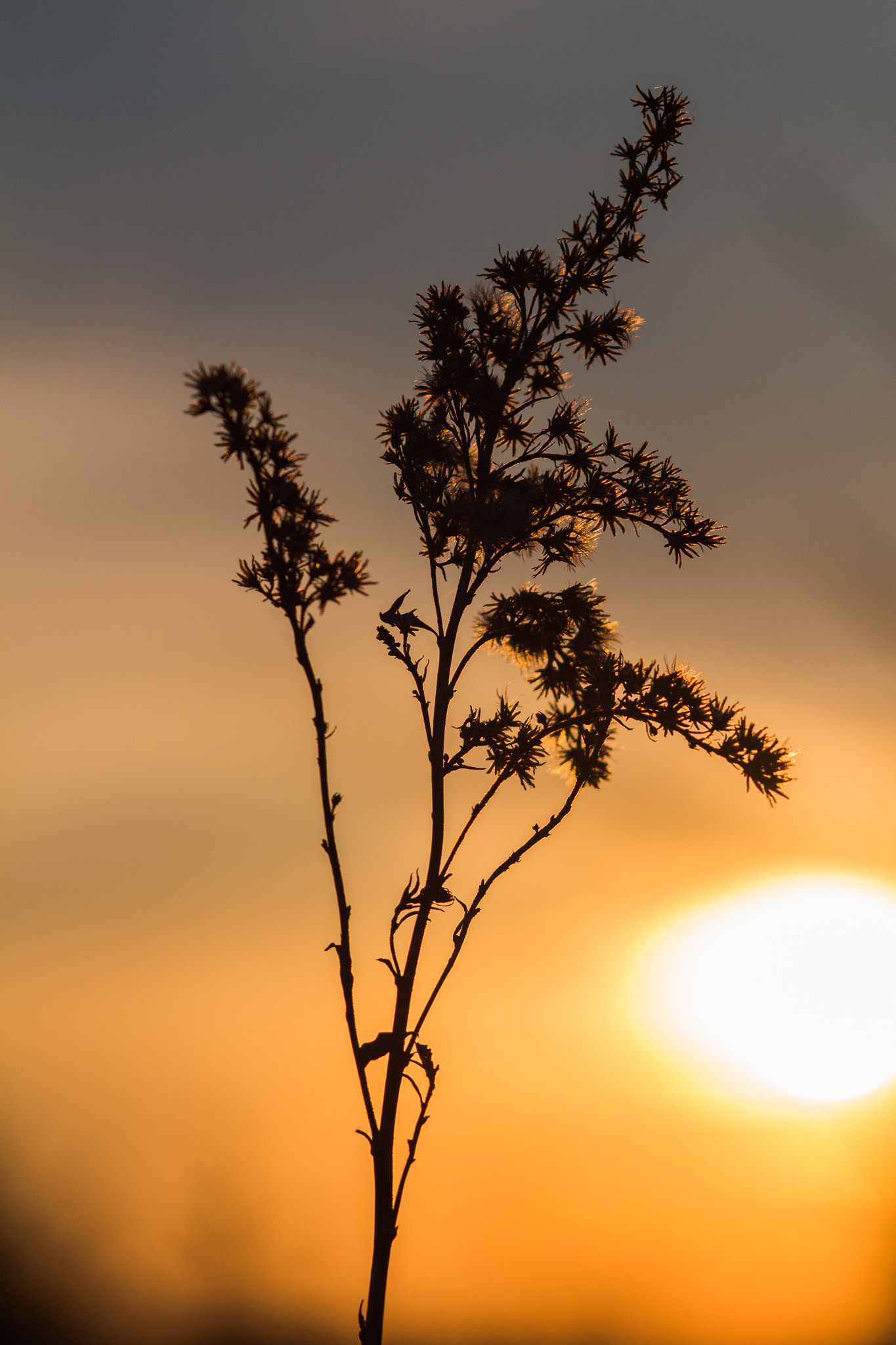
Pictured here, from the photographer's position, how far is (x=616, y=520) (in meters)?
6.94

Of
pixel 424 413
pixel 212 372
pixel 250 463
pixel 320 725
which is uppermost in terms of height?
pixel 424 413

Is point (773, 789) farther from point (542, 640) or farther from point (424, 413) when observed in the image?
point (424, 413)

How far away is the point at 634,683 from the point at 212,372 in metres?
3.95

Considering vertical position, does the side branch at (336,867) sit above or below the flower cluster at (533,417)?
below

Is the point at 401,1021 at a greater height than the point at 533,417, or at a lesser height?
lesser

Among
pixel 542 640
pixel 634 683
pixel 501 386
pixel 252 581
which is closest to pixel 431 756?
pixel 542 640

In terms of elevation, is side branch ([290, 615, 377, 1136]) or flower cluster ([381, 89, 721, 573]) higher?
flower cluster ([381, 89, 721, 573])

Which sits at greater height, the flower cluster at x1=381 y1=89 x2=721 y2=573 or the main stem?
the flower cluster at x1=381 y1=89 x2=721 y2=573

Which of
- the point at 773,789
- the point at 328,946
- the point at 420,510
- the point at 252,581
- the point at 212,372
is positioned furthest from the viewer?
the point at 420,510

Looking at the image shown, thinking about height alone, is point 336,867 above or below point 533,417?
below

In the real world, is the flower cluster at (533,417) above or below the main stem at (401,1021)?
above

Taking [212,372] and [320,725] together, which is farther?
[320,725]

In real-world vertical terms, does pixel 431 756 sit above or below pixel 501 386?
below

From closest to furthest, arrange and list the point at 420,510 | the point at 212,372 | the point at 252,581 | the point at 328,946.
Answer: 1. the point at 212,372
2. the point at 252,581
3. the point at 328,946
4. the point at 420,510
